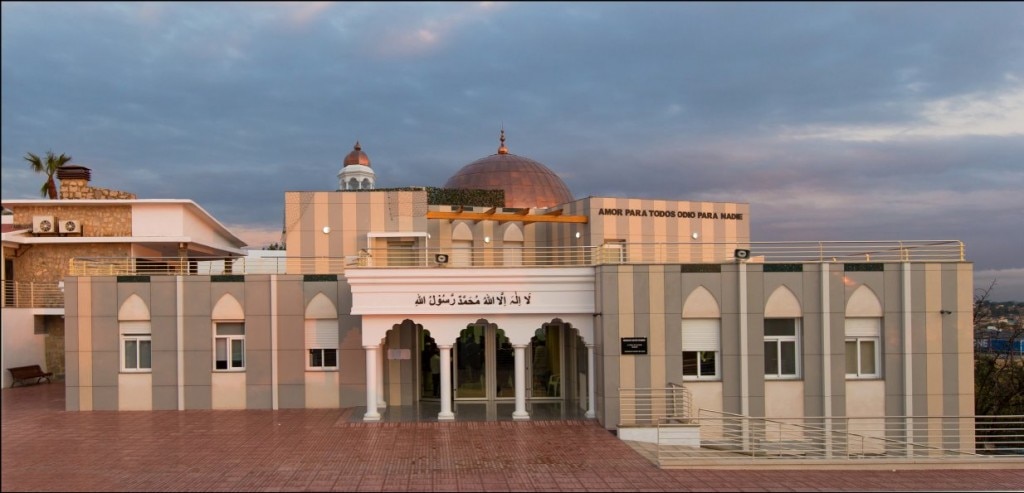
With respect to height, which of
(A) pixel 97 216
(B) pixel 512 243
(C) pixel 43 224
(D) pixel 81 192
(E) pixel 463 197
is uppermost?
(D) pixel 81 192

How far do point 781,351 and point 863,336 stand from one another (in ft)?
7.36

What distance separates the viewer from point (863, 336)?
1802 centimetres

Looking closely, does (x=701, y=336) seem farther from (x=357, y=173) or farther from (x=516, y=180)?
(x=357, y=173)

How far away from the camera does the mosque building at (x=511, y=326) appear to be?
17609mm

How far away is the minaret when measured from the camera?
3247 cm

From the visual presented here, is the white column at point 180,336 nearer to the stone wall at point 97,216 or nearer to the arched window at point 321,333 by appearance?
the arched window at point 321,333

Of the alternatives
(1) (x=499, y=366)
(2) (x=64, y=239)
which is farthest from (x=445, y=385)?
(2) (x=64, y=239)

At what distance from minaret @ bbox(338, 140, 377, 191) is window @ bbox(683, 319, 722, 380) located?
61.7 ft

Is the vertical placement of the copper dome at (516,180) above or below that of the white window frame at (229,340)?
above

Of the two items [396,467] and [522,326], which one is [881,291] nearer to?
[522,326]

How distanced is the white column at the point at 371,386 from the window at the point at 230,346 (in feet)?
14.9

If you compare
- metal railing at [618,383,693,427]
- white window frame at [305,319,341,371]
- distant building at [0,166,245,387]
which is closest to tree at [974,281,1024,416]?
metal railing at [618,383,693,427]

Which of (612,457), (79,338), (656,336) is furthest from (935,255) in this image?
(79,338)

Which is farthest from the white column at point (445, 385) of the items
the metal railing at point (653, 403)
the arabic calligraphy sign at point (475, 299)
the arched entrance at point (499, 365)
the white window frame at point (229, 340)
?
the white window frame at point (229, 340)
